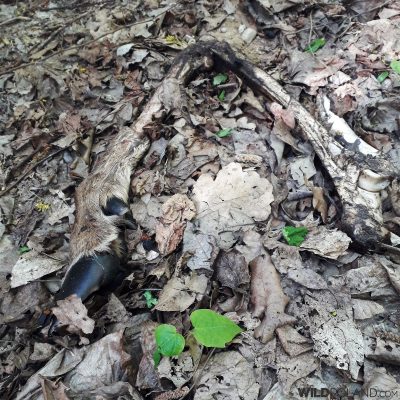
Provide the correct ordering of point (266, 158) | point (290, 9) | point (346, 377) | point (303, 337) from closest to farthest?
point (346, 377)
point (303, 337)
point (266, 158)
point (290, 9)

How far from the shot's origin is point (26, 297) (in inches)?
118

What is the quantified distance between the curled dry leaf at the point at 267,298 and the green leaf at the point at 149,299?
66 centimetres

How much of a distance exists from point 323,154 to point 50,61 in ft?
11.1

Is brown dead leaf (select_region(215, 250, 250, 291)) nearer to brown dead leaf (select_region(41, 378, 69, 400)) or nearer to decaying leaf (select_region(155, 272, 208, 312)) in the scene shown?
decaying leaf (select_region(155, 272, 208, 312))

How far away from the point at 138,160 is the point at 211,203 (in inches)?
34.7

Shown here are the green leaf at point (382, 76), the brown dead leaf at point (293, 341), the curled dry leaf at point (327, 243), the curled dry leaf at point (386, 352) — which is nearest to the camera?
the curled dry leaf at point (386, 352)

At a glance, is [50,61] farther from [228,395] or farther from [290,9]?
[228,395]

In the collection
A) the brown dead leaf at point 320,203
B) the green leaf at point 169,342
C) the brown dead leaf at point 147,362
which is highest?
the green leaf at point 169,342

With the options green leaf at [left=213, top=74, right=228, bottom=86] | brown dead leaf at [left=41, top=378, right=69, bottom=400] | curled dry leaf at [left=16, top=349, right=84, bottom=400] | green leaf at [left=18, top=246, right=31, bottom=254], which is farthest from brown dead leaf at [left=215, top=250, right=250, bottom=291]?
green leaf at [left=213, top=74, right=228, bottom=86]

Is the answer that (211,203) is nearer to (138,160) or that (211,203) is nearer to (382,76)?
(138,160)

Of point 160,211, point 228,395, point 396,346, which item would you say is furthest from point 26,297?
point 396,346

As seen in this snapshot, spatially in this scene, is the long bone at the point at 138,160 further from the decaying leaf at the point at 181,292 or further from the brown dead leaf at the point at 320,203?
the decaying leaf at the point at 181,292

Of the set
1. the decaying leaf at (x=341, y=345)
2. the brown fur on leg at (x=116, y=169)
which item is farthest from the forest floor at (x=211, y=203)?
the brown fur on leg at (x=116, y=169)

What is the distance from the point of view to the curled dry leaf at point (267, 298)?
2.44 metres
